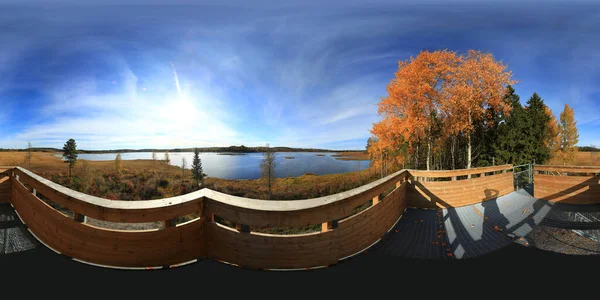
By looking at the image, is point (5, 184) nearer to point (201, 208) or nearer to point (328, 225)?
point (201, 208)

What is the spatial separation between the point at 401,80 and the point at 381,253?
10.5m

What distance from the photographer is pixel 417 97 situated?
1159 centimetres

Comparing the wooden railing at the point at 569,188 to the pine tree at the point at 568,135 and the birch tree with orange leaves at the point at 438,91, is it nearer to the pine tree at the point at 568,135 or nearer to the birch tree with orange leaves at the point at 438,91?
the birch tree with orange leaves at the point at 438,91

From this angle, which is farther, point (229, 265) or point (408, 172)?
point (408, 172)

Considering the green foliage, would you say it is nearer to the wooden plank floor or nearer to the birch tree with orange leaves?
the birch tree with orange leaves

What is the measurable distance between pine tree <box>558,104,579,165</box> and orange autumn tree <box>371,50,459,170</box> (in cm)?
1818

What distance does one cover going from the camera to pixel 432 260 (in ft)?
10.7

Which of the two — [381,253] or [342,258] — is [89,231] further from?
[381,253]

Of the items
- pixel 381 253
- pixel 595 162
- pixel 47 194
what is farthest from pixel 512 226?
pixel 595 162

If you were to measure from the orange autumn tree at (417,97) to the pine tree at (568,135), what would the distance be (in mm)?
18181

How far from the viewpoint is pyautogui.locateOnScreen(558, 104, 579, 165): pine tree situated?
2039 cm

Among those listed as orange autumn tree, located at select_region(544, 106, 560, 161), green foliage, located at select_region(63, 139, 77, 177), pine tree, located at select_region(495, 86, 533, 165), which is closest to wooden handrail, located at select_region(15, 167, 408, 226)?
pine tree, located at select_region(495, 86, 533, 165)

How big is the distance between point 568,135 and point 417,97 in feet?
67.1

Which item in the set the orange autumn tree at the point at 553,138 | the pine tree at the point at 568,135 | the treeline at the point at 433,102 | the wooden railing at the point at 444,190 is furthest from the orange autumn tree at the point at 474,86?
the pine tree at the point at 568,135
